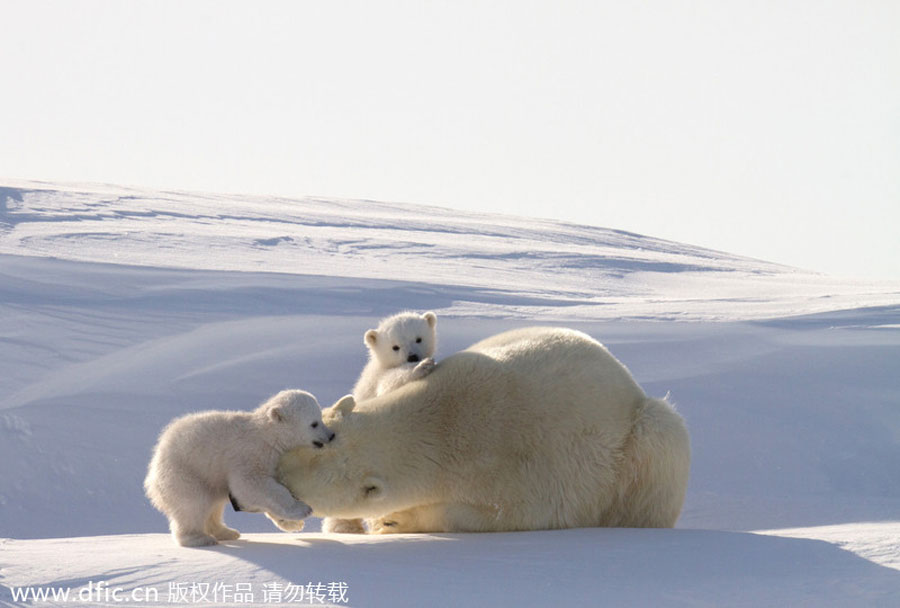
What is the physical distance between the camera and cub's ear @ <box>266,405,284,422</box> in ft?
13.0

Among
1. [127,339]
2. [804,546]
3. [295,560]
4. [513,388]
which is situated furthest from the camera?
[127,339]

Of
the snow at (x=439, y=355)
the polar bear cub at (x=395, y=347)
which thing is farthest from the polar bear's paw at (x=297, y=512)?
the polar bear cub at (x=395, y=347)

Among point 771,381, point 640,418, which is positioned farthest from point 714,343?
point 640,418

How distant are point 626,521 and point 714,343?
13.3 ft

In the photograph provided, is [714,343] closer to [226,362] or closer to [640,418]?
[226,362]

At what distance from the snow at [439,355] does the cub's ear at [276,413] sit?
16.7 inches

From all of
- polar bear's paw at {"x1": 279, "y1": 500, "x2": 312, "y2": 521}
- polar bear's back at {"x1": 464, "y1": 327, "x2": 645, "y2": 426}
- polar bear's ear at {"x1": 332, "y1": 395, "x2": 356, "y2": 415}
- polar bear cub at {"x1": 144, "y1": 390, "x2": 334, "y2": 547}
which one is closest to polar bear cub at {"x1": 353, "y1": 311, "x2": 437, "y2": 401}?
polar bear's back at {"x1": 464, "y1": 327, "x2": 645, "y2": 426}

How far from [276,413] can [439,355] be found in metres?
3.71

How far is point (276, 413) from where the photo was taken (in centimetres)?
398

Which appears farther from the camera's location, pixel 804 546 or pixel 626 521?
pixel 626 521

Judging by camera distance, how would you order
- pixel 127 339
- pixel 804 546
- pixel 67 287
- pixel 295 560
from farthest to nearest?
pixel 67 287 → pixel 127 339 → pixel 804 546 → pixel 295 560

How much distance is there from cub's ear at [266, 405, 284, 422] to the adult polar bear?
0.51 feet

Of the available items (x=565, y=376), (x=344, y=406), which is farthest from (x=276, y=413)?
(x=565, y=376)

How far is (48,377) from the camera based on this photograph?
22.7ft
